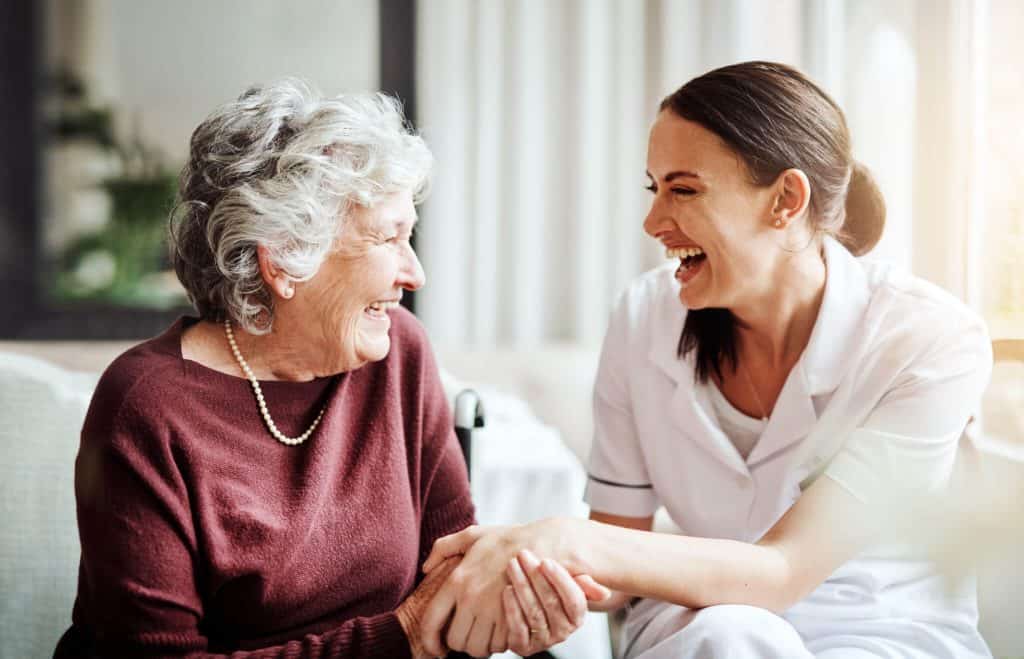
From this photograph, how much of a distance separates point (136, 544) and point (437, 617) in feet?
1.09

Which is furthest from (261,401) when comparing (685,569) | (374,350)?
(685,569)

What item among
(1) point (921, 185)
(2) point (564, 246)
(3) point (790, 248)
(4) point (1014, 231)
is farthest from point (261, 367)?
(2) point (564, 246)

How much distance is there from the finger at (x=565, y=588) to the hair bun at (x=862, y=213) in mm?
667

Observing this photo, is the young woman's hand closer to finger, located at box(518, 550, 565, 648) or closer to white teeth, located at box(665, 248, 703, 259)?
finger, located at box(518, 550, 565, 648)

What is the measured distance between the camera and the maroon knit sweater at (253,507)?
3.39ft

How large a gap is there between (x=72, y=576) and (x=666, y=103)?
3.34 feet

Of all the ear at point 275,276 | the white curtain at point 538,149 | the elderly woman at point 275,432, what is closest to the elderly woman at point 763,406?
the elderly woman at point 275,432

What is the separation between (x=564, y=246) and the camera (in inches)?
123

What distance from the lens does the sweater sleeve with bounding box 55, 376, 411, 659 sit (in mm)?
1023

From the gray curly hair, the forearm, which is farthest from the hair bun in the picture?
the gray curly hair

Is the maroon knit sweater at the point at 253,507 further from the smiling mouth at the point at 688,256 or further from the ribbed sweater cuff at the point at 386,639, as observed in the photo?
the smiling mouth at the point at 688,256

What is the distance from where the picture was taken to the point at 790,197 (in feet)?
4.13

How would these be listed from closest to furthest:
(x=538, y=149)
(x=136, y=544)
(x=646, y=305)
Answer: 1. (x=136, y=544)
2. (x=646, y=305)
3. (x=538, y=149)

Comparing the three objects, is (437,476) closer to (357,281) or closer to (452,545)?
(452,545)
